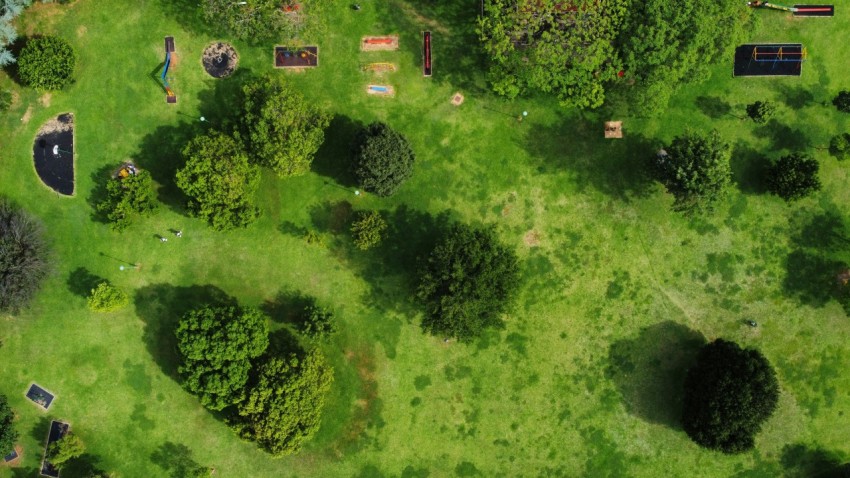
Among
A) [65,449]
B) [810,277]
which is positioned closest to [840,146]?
[810,277]

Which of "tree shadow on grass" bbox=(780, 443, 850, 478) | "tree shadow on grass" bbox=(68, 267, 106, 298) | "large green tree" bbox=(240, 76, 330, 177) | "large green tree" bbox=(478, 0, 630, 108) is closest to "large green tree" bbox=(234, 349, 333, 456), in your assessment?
"large green tree" bbox=(240, 76, 330, 177)

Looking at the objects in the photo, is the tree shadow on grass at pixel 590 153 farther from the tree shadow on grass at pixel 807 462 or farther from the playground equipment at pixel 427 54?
the tree shadow on grass at pixel 807 462

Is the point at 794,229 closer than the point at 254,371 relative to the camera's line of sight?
No

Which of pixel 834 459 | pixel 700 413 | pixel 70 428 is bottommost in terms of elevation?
pixel 834 459

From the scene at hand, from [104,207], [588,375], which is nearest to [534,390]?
[588,375]

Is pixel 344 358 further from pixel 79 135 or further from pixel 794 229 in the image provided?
pixel 794 229

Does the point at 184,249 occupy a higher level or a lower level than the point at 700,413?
higher
